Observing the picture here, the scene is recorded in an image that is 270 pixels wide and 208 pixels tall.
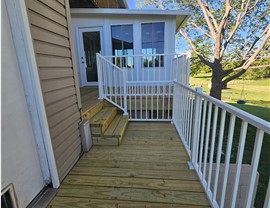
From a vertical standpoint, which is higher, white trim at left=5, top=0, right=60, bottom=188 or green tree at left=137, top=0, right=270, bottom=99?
green tree at left=137, top=0, right=270, bottom=99

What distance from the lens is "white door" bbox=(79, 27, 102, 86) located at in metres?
4.85

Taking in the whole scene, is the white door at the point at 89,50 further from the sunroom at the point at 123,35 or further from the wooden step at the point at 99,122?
the wooden step at the point at 99,122

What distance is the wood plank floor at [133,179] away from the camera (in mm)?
1459

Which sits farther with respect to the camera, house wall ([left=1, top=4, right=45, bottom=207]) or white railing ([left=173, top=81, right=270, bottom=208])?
house wall ([left=1, top=4, right=45, bottom=207])

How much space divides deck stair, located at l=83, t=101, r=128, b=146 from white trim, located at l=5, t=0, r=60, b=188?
3.05 ft

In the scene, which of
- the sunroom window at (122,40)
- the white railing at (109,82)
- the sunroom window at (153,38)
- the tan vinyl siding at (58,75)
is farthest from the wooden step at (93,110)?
the sunroom window at (153,38)

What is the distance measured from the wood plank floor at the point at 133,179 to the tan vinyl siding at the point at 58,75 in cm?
25

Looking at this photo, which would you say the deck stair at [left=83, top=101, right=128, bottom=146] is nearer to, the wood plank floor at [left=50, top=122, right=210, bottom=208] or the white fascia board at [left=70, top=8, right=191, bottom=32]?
the wood plank floor at [left=50, top=122, right=210, bottom=208]

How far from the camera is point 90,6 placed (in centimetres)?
486

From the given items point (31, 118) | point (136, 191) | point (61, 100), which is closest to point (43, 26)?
point (61, 100)

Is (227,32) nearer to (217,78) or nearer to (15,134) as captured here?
(217,78)

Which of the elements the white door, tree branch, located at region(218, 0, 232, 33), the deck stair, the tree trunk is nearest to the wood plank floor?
the deck stair

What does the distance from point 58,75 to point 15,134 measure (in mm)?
732

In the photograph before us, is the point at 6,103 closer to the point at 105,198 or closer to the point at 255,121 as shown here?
the point at 105,198
